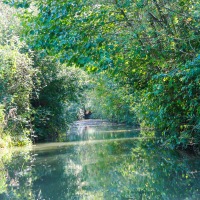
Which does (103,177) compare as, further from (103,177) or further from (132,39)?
(132,39)

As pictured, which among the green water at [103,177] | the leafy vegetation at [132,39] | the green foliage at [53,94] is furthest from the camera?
the green foliage at [53,94]

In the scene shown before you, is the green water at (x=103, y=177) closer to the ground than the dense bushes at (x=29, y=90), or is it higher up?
closer to the ground

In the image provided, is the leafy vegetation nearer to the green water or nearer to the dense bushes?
the green water

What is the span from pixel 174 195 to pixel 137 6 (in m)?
4.18

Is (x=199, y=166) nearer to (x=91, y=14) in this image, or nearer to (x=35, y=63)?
(x=91, y=14)

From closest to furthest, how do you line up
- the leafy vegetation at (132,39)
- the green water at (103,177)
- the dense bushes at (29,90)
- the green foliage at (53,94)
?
1. the green water at (103,177)
2. the leafy vegetation at (132,39)
3. the dense bushes at (29,90)
4. the green foliage at (53,94)

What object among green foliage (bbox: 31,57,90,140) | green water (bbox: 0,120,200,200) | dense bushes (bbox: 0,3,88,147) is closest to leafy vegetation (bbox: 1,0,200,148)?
→ green water (bbox: 0,120,200,200)

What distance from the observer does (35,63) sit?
2355cm

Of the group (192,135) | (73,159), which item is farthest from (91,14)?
(73,159)

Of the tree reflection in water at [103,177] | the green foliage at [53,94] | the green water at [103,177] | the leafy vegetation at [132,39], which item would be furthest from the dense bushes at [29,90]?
the leafy vegetation at [132,39]

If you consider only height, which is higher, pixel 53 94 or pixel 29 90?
pixel 29 90

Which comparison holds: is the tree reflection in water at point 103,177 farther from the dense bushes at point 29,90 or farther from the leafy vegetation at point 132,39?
the dense bushes at point 29,90

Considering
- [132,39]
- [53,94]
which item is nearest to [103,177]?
[132,39]

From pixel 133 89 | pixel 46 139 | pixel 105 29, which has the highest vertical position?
pixel 105 29
